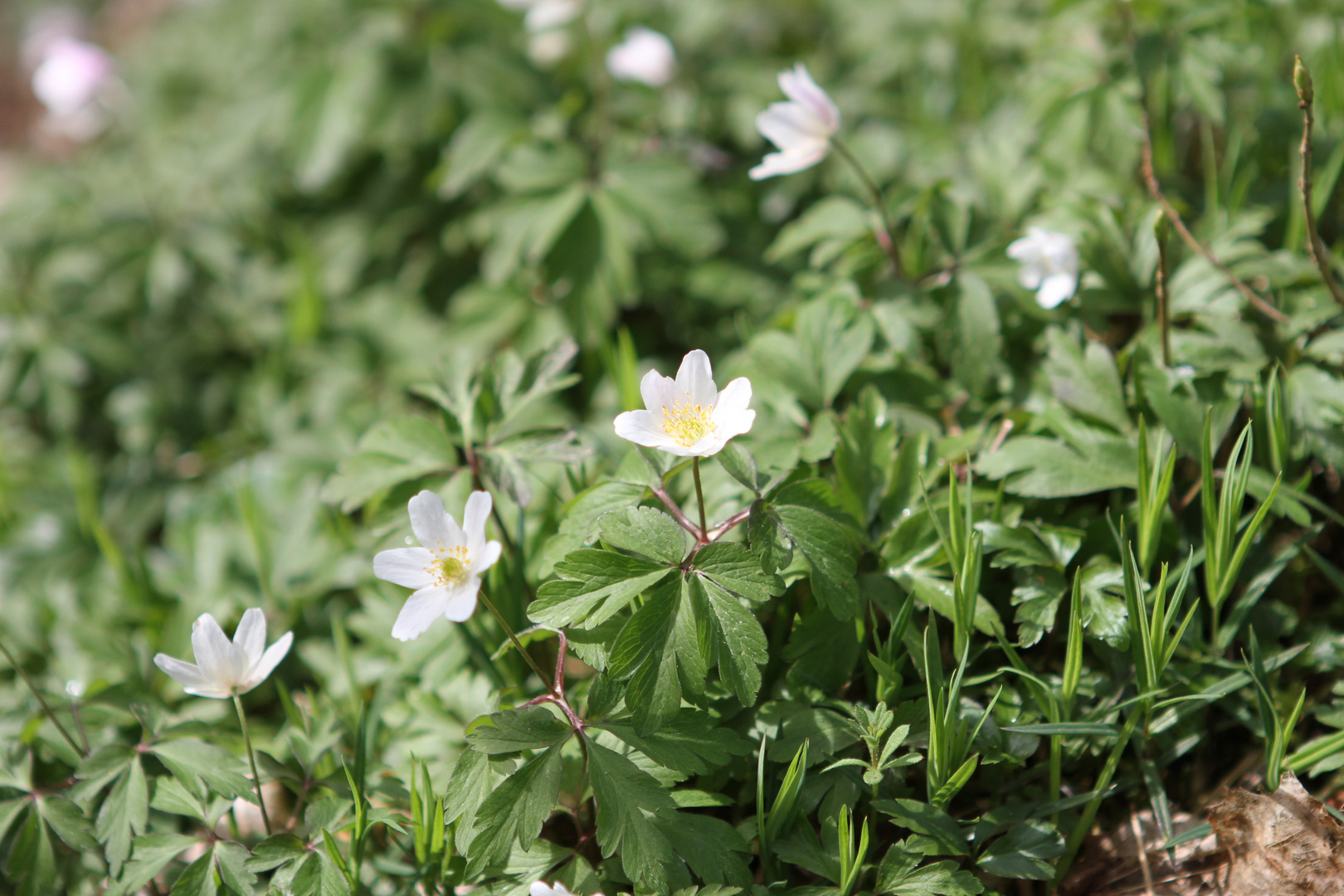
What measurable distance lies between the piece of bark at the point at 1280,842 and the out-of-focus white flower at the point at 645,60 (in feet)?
9.77

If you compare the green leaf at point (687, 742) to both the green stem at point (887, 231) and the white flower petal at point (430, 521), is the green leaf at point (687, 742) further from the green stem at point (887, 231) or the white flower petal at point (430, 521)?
the green stem at point (887, 231)

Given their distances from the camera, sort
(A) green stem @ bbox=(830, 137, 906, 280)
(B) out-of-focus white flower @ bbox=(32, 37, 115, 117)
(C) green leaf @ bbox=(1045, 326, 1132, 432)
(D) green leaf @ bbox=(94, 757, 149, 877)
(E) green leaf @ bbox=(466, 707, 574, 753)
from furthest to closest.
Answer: (B) out-of-focus white flower @ bbox=(32, 37, 115, 117) → (A) green stem @ bbox=(830, 137, 906, 280) → (C) green leaf @ bbox=(1045, 326, 1132, 432) → (D) green leaf @ bbox=(94, 757, 149, 877) → (E) green leaf @ bbox=(466, 707, 574, 753)

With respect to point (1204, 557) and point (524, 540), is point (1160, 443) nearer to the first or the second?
point (1204, 557)

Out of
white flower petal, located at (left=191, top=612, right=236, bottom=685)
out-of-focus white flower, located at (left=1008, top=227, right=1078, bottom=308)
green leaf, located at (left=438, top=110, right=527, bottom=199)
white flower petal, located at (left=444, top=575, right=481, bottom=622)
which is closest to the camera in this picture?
white flower petal, located at (left=444, top=575, right=481, bottom=622)

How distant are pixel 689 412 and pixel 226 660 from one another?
1.01 metres

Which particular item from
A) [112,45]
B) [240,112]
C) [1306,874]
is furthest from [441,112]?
[112,45]

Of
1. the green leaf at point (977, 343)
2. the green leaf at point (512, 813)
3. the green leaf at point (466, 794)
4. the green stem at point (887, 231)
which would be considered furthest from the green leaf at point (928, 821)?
the green stem at point (887, 231)

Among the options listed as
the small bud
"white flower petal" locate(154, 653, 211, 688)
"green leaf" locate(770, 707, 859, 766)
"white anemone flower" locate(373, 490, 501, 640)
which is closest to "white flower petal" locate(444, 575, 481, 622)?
"white anemone flower" locate(373, 490, 501, 640)

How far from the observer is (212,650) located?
5.33 feet

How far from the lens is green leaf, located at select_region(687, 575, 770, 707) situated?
4.89 feet

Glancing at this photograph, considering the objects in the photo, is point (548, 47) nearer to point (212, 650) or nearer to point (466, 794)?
point (212, 650)

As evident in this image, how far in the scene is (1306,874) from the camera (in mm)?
1600

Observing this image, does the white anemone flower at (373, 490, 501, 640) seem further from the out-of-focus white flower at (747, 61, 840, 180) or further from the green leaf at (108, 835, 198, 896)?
the out-of-focus white flower at (747, 61, 840, 180)

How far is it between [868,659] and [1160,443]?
2.86 feet
